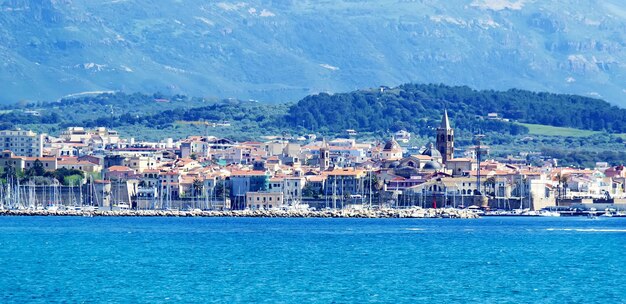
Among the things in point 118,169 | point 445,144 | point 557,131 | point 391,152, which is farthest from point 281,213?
point 557,131

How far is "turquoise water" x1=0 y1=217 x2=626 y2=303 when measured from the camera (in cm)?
4472

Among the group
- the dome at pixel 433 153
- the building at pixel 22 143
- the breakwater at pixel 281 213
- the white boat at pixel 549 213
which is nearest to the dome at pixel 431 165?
the dome at pixel 433 153

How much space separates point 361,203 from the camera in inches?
4567

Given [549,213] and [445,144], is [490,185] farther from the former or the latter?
[445,144]

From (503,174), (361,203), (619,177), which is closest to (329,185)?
(361,203)

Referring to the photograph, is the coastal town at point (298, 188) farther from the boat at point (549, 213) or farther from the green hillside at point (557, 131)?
the green hillside at point (557, 131)

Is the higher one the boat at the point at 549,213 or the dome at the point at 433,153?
the dome at the point at 433,153

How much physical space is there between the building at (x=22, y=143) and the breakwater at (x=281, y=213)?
3850 cm

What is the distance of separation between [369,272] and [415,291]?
5488mm

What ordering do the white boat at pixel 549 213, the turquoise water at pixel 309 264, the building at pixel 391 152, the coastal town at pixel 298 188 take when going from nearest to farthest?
the turquoise water at pixel 309 264 → the white boat at pixel 549 213 → the coastal town at pixel 298 188 → the building at pixel 391 152

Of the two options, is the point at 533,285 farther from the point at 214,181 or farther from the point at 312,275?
the point at 214,181

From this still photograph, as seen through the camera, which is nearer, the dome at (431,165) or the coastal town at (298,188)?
the coastal town at (298,188)

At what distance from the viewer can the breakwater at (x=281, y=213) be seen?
105 meters

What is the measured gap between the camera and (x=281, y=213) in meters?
108
